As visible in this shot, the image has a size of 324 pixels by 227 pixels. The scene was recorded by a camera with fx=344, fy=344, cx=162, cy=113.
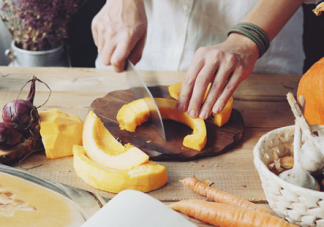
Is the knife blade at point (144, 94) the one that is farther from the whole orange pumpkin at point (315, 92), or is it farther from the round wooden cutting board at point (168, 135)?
the whole orange pumpkin at point (315, 92)

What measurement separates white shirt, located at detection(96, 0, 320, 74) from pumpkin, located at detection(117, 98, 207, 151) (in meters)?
0.58

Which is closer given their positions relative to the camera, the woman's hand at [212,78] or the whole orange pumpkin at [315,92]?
the whole orange pumpkin at [315,92]

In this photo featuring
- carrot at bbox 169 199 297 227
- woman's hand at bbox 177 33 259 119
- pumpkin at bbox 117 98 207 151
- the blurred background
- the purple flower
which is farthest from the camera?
the blurred background

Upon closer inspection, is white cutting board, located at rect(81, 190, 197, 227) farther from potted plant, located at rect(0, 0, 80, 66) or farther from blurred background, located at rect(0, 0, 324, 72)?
blurred background, located at rect(0, 0, 324, 72)

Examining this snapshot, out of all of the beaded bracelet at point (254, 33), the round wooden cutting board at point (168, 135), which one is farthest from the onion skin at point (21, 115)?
the beaded bracelet at point (254, 33)

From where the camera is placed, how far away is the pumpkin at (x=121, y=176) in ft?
3.71

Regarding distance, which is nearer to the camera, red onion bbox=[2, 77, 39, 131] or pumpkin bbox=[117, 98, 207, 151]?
red onion bbox=[2, 77, 39, 131]

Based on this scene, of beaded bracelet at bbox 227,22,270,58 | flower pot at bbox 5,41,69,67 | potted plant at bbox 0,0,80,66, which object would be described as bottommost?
flower pot at bbox 5,41,69,67

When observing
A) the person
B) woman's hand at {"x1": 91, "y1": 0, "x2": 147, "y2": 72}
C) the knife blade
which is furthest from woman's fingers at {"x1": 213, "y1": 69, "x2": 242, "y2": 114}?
woman's hand at {"x1": 91, "y1": 0, "x2": 147, "y2": 72}

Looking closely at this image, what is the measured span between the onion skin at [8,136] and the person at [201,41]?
1.82 feet

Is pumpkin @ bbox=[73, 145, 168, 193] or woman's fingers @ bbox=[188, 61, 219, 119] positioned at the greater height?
woman's fingers @ bbox=[188, 61, 219, 119]

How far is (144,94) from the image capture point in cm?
152

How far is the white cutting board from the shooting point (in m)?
0.73

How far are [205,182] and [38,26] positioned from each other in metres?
2.13
